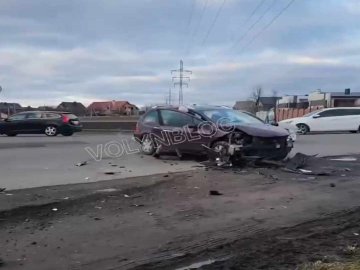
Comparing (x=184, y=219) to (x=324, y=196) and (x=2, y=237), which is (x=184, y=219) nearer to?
(x=2, y=237)

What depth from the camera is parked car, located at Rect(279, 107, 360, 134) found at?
29438 millimetres

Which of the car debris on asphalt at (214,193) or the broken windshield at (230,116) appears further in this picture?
the broken windshield at (230,116)

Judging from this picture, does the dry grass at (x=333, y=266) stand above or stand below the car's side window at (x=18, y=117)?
below

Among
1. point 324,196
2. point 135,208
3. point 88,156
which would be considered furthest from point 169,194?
point 88,156

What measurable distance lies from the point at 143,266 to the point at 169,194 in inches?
144

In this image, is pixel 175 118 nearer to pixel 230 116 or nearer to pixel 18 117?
pixel 230 116

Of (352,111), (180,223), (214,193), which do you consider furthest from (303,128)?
(180,223)

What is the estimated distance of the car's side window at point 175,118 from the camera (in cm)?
1320

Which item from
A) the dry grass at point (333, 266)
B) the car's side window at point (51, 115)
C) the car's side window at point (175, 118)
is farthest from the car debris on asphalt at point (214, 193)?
the car's side window at point (51, 115)

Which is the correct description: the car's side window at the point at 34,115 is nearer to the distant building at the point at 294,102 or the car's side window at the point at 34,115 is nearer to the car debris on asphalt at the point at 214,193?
the car debris on asphalt at the point at 214,193

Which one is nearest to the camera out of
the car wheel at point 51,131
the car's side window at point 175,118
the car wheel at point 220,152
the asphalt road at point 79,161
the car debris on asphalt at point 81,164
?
the asphalt road at point 79,161

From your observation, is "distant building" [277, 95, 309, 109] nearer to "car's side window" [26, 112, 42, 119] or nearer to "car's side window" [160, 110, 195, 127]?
"car's side window" [26, 112, 42, 119]

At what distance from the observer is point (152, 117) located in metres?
14.5

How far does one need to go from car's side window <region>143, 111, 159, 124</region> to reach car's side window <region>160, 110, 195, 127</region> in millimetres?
215
